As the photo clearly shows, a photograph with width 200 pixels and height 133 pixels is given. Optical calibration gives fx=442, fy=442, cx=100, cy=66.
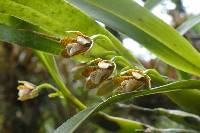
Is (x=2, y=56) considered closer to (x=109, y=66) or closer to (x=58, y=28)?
(x=58, y=28)

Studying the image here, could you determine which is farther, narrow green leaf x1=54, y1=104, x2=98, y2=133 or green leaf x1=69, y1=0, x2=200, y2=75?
green leaf x1=69, y1=0, x2=200, y2=75

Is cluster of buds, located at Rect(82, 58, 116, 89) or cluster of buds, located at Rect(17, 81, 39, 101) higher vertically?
cluster of buds, located at Rect(82, 58, 116, 89)

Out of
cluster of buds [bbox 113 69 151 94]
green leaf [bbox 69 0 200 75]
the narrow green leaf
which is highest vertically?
green leaf [bbox 69 0 200 75]

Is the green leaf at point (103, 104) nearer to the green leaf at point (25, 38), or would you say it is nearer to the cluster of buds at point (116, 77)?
the cluster of buds at point (116, 77)

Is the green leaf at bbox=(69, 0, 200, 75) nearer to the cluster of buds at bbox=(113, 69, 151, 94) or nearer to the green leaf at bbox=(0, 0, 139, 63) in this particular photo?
the green leaf at bbox=(0, 0, 139, 63)

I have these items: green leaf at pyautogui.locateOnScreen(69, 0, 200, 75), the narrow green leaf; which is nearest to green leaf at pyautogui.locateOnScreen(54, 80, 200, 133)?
the narrow green leaf

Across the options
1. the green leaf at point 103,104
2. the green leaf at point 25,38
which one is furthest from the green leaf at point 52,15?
the green leaf at point 103,104
